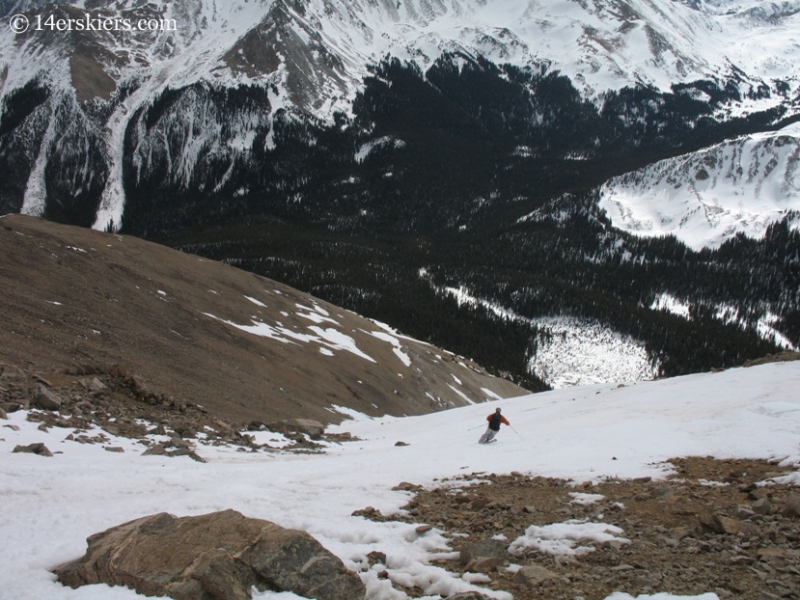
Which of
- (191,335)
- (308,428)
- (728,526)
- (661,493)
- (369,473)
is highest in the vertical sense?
(728,526)

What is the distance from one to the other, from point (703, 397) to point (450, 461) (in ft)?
40.0

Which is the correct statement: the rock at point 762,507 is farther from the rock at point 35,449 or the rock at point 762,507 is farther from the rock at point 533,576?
the rock at point 35,449

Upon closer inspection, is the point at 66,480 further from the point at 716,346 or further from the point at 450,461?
the point at 716,346

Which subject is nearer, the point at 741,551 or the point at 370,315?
the point at 741,551

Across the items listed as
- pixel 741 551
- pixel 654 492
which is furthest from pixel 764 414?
pixel 741 551

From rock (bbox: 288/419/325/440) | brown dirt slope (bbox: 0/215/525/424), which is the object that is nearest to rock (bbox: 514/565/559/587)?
rock (bbox: 288/419/325/440)

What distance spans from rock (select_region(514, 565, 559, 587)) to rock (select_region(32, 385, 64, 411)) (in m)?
17.8

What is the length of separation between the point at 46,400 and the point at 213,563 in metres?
15.8

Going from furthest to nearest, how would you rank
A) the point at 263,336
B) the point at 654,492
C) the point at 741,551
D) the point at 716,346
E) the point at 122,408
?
the point at 716,346 → the point at 263,336 → the point at 122,408 → the point at 654,492 → the point at 741,551

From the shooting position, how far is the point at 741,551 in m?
8.66

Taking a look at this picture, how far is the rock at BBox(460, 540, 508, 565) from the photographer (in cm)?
919

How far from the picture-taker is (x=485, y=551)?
371 inches

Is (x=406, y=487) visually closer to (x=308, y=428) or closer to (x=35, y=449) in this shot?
(x=35, y=449)

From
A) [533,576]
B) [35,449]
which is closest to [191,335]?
[35,449]
